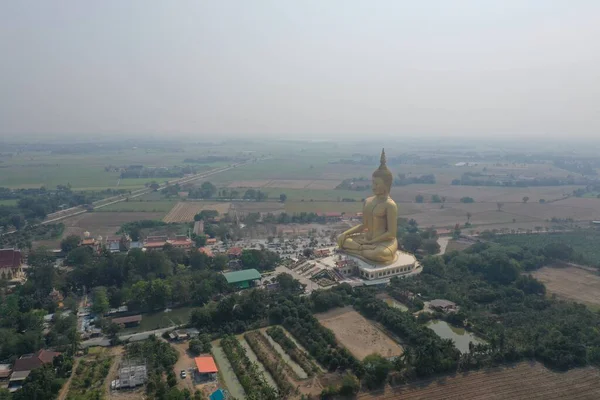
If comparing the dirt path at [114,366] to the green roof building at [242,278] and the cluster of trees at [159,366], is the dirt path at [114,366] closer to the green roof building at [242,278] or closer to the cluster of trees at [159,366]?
the cluster of trees at [159,366]

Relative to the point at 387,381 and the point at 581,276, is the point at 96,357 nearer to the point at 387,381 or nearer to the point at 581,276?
the point at 387,381

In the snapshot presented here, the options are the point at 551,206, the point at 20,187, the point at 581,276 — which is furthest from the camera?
the point at 20,187

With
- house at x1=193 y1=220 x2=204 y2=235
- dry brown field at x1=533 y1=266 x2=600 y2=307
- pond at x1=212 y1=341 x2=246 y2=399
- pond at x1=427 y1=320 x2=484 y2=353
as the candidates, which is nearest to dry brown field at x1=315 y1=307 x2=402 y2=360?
pond at x1=427 y1=320 x2=484 y2=353

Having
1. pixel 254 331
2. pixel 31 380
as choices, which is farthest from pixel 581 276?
pixel 31 380

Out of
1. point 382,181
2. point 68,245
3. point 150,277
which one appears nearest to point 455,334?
point 382,181

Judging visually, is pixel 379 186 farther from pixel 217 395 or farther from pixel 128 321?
pixel 217 395

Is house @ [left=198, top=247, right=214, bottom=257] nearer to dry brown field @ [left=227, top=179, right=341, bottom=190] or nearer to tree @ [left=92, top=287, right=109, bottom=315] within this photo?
tree @ [left=92, top=287, right=109, bottom=315]
